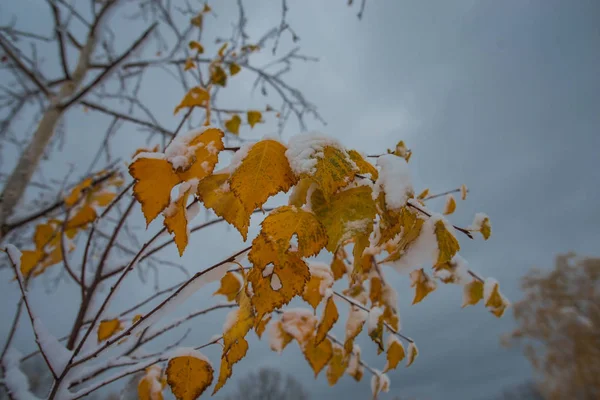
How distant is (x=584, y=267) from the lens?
42.5 ft

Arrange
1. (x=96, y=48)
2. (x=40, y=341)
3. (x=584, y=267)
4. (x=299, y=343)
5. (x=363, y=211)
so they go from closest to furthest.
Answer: (x=363, y=211)
(x=40, y=341)
(x=299, y=343)
(x=96, y=48)
(x=584, y=267)

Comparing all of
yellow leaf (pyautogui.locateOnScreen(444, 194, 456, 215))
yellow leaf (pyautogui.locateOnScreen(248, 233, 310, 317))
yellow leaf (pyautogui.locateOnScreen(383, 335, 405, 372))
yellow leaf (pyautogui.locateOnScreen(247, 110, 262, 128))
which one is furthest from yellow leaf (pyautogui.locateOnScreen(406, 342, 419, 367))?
yellow leaf (pyautogui.locateOnScreen(247, 110, 262, 128))

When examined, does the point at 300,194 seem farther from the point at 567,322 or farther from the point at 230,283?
the point at 567,322

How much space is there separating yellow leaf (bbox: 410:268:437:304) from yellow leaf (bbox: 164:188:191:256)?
72 cm

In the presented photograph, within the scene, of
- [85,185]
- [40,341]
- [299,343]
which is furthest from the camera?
[85,185]

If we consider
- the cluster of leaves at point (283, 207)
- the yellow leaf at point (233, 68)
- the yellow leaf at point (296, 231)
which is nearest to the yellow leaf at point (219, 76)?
the yellow leaf at point (233, 68)

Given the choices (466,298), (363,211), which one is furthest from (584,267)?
(363,211)

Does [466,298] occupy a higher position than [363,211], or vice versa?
[466,298]

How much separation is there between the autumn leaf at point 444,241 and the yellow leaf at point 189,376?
0.49 meters

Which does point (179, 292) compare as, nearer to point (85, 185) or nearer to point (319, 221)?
point (319, 221)

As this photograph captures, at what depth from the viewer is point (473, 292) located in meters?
1.05

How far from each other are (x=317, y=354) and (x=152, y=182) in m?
0.79

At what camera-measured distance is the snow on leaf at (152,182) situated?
43 centimetres

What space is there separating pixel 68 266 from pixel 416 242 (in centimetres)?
106
